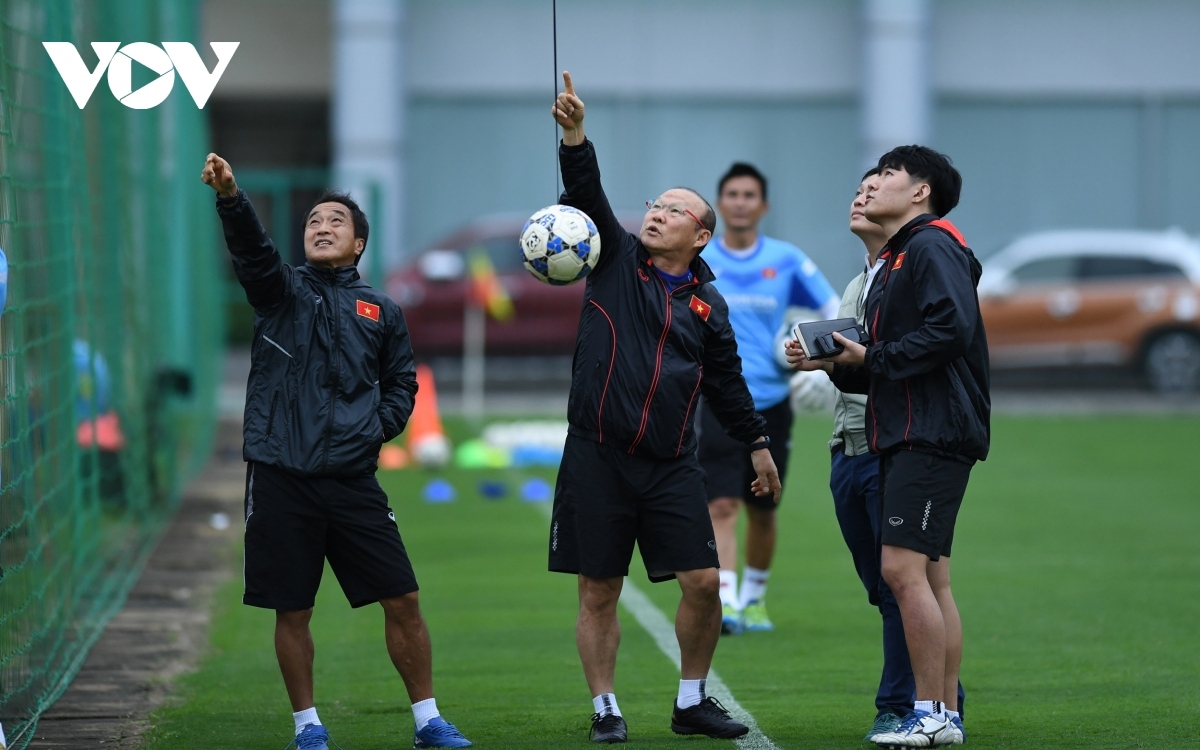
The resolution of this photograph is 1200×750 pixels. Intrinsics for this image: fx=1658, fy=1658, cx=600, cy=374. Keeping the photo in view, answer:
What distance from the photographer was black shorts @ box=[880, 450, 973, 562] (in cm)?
556

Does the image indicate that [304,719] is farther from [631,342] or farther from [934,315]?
[934,315]

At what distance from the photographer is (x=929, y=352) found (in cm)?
→ 546

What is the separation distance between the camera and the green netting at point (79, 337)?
7.07m

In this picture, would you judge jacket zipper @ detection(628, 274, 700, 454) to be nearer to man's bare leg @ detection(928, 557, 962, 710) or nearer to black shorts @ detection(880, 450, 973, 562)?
black shorts @ detection(880, 450, 973, 562)

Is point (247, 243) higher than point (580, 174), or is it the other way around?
point (580, 174)

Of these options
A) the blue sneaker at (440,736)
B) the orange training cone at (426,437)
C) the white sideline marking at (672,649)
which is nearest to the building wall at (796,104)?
the orange training cone at (426,437)

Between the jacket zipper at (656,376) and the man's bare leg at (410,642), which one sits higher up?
the jacket zipper at (656,376)

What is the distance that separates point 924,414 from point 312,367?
A: 6.83 feet

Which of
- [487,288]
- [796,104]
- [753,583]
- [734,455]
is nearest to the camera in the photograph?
[734,455]

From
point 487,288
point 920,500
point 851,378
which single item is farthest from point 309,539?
point 487,288

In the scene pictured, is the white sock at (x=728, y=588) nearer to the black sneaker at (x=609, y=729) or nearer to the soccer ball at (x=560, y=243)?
the black sneaker at (x=609, y=729)

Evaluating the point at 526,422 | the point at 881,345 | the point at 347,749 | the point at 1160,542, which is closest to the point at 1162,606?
the point at 1160,542

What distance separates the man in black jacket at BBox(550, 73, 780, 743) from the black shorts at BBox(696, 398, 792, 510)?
2.21 metres

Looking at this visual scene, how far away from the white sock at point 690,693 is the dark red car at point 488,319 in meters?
16.8
